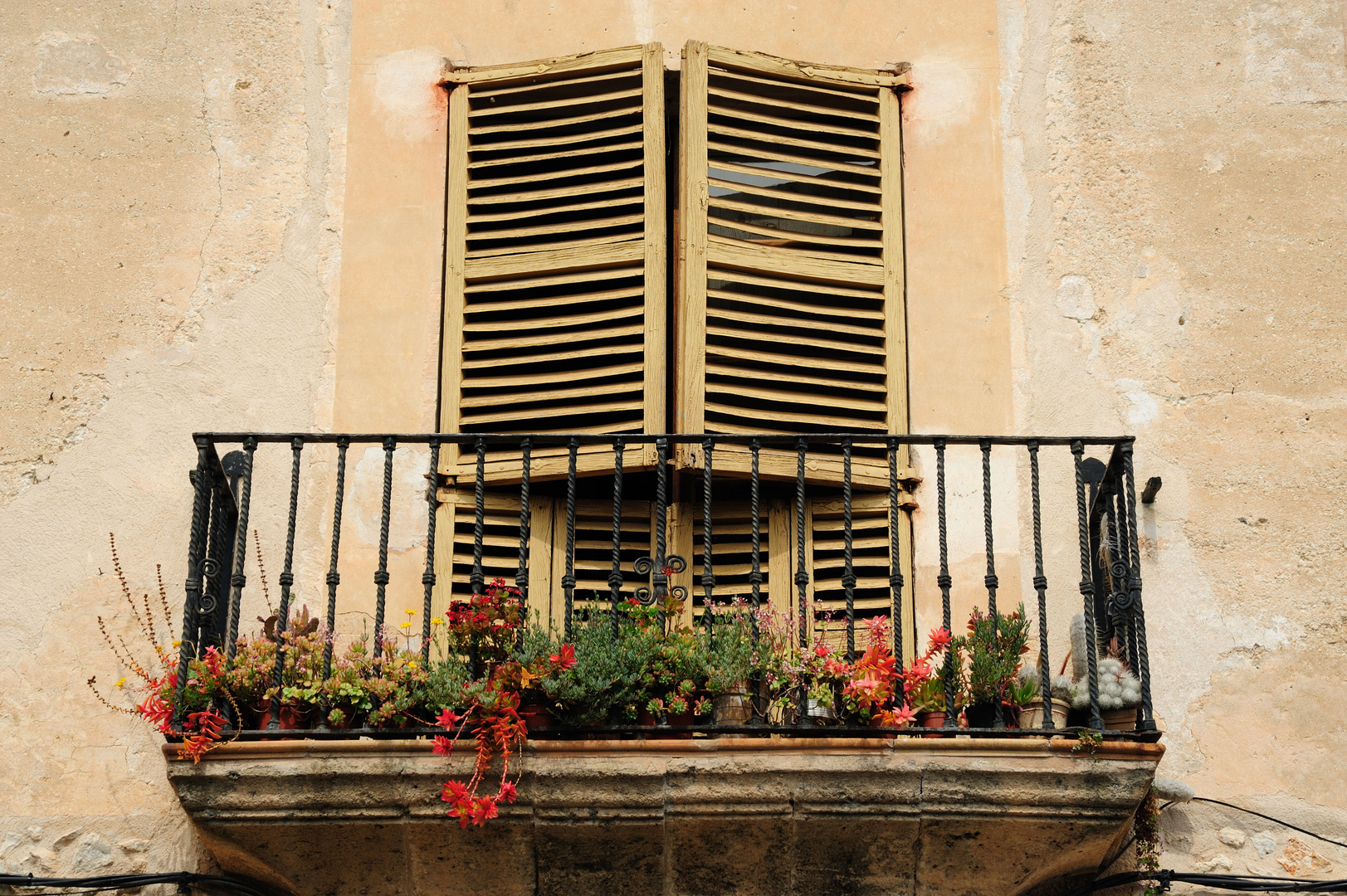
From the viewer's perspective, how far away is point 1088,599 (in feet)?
20.6

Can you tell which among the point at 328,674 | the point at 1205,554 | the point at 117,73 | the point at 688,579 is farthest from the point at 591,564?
the point at 117,73

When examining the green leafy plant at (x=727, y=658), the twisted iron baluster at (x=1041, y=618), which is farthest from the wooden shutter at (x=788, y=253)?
the green leafy plant at (x=727, y=658)

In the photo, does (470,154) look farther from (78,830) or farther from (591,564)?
(78,830)

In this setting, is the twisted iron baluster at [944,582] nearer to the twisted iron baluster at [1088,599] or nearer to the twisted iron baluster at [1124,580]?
the twisted iron baluster at [1088,599]

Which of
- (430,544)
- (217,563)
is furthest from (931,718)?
(217,563)

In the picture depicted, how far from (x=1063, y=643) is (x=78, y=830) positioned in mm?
3621

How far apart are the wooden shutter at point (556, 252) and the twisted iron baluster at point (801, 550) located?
636 mm

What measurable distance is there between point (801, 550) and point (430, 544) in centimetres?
149

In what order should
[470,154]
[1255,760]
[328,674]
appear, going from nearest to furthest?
[328,674]
[1255,760]
[470,154]

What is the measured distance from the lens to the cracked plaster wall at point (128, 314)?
6586 millimetres

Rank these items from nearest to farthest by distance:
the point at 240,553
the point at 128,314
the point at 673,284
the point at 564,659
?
the point at 564,659 → the point at 240,553 → the point at 128,314 → the point at 673,284

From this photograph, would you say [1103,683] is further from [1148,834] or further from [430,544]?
[430,544]

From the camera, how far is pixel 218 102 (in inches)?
302

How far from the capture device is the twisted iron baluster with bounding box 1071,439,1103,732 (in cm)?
607
